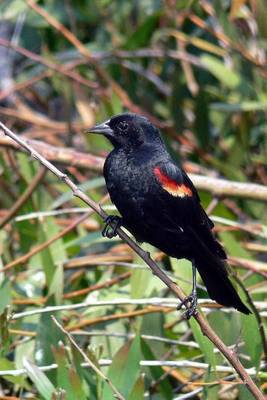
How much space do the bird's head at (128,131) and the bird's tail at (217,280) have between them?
39cm

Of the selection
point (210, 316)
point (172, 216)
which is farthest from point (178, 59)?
point (172, 216)

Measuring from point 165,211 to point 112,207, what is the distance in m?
0.85

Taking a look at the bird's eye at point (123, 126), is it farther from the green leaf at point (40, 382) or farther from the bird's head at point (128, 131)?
the green leaf at point (40, 382)

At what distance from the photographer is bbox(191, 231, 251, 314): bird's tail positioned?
2871mm

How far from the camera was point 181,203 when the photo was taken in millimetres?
2947

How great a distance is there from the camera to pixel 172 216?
9.70 ft

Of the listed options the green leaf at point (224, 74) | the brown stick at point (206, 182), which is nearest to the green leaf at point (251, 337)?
the brown stick at point (206, 182)

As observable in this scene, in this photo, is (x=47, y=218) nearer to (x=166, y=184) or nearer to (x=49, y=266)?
(x=49, y=266)

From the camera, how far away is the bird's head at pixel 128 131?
10.2 feet

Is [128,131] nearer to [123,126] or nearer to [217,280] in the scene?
[123,126]

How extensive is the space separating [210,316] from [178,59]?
2121 millimetres

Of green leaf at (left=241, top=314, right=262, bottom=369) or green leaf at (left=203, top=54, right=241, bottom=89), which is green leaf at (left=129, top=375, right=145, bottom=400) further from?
green leaf at (left=203, top=54, right=241, bottom=89)

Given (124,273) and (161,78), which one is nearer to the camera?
(124,273)

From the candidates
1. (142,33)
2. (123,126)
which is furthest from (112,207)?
(142,33)
